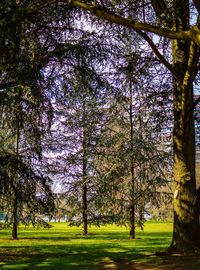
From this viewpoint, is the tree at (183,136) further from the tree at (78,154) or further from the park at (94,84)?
the tree at (78,154)

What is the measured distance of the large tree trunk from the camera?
32.2 feet

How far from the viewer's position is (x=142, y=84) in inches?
478

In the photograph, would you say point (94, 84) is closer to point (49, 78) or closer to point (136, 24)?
point (49, 78)

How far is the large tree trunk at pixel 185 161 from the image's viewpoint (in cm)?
982

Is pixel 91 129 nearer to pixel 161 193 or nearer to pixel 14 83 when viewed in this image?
pixel 161 193

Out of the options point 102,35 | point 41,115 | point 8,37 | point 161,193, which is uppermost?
point 102,35

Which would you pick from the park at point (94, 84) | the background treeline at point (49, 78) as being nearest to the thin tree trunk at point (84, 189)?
the background treeline at point (49, 78)

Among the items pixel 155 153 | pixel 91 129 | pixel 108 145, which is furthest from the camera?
pixel 91 129

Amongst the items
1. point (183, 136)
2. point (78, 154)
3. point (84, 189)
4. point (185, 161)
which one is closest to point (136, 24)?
point (183, 136)

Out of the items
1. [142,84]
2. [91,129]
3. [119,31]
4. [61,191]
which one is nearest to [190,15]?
[119,31]

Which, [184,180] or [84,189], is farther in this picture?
[84,189]

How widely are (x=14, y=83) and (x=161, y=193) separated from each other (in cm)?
1266

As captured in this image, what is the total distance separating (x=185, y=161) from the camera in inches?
399

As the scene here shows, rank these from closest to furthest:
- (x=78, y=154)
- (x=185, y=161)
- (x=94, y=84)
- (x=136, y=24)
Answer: (x=136, y=24), (x=185, y=161), (x=94, y=84), (x=78, y=154)
